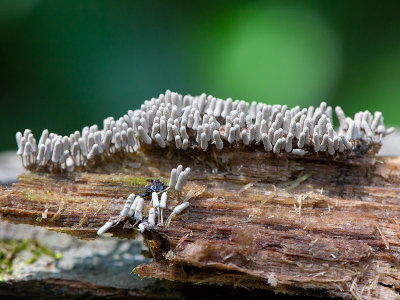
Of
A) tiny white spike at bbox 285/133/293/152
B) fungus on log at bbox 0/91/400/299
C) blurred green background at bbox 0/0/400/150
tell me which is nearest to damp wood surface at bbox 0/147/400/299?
fungus on log at bbox 0/91/400/299

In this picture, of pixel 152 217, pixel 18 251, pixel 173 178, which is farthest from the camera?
pixel 18 251

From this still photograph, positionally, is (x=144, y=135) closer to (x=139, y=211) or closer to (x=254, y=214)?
(x=139, y=211)

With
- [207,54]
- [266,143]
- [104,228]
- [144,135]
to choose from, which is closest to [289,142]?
[266,143]

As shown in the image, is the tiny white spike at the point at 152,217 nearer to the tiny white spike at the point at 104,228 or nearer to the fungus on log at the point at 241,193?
the fungus on log at the point at 241,193

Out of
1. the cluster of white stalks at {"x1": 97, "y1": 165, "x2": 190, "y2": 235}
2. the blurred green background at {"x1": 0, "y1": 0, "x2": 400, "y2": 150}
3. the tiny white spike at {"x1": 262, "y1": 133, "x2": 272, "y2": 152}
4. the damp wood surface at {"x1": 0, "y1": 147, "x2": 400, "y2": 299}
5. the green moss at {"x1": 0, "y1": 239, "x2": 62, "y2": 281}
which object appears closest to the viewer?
the damp wood surface at {"x1": 0, "y1": 147, "x2": 400, "y2": 299}

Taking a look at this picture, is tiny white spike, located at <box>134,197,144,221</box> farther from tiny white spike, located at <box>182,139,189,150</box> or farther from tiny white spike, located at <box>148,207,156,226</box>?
tiny white spike, located at <box>182,139,189,150</box>
